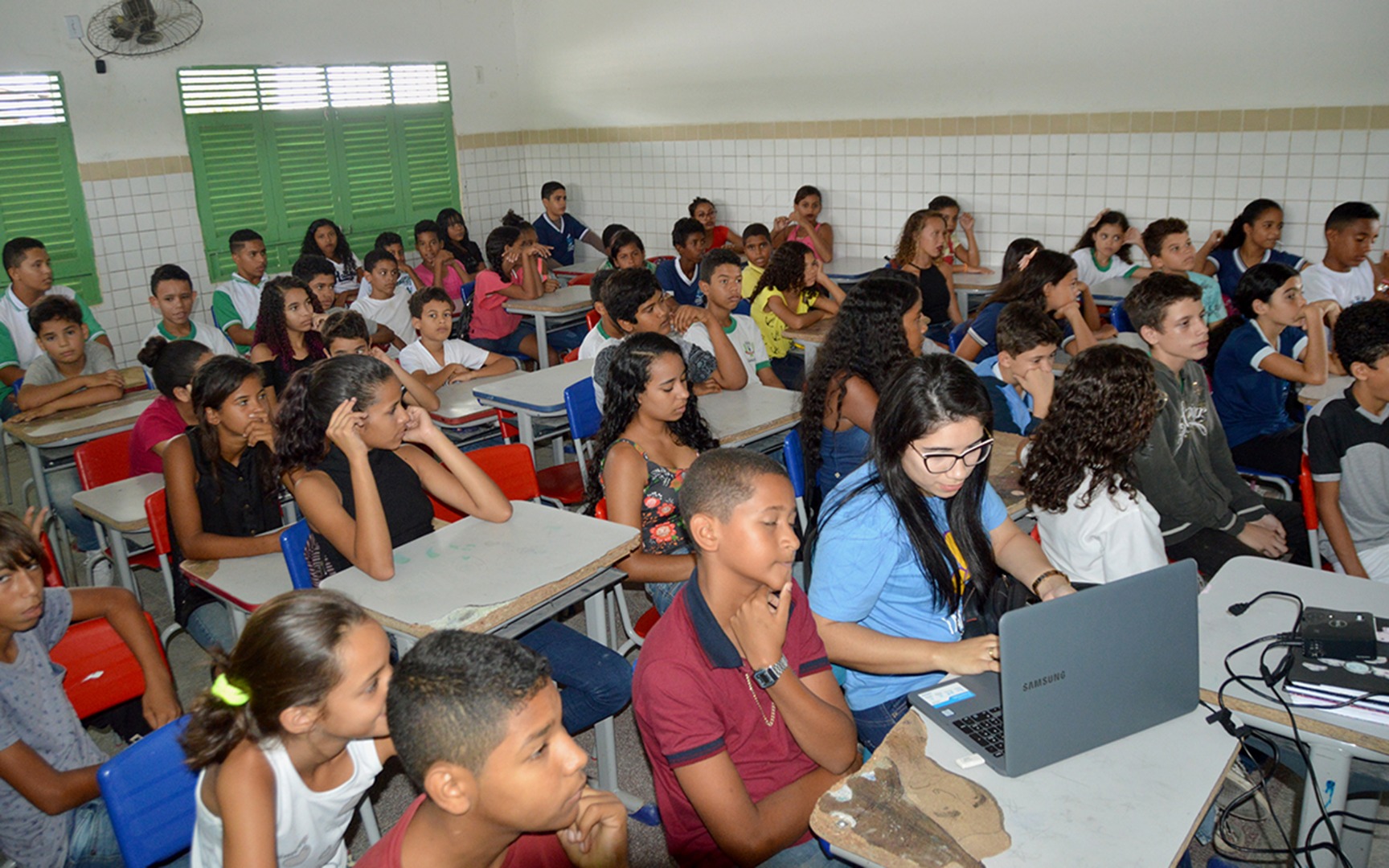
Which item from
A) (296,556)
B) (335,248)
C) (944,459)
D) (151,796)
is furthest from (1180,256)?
(335,248)

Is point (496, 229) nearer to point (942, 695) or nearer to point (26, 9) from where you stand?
point (26, 9)

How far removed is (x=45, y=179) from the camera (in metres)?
6.61

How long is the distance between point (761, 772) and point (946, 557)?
0.60 metres

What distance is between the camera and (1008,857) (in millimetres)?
1490

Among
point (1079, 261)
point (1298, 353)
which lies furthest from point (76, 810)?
point (1079, 261)

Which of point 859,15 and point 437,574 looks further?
point 859,15

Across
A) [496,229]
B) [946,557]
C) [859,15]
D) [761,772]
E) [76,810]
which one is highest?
[859,15]

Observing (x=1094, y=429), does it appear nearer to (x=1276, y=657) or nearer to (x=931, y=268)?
(x=1276, y=657)

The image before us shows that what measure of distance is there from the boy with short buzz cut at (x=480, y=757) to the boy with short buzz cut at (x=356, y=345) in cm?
289

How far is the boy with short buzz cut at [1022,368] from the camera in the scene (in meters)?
3.39

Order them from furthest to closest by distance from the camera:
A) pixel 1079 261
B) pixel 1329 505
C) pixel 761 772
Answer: pixel 1079 261 < pixel 1329 505 < pixel 761 772

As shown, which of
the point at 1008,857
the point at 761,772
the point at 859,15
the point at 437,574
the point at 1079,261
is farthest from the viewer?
the point at 859,15

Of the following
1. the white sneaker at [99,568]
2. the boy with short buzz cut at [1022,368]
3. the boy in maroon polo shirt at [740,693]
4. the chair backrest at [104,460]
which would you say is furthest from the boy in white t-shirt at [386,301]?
the boy in maroon polo shirt at [740,693]

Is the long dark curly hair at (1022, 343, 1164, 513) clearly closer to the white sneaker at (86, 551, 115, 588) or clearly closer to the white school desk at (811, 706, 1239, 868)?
the white school desk at (811, 706, 1239, 868)
